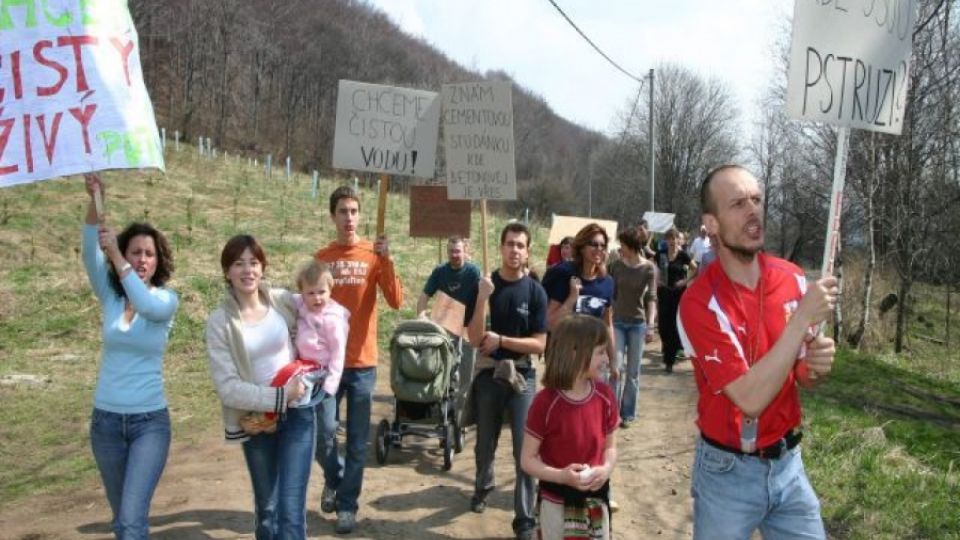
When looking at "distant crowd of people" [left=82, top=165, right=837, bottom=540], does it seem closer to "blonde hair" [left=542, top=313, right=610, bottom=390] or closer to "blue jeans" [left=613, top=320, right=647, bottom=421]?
"blonde hair" [left=542, top=313, right=610, bottom=390]

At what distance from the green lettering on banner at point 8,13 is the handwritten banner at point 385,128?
2.63 metres

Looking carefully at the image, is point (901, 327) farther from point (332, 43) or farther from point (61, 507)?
point (332, 43)

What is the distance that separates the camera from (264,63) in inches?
2926

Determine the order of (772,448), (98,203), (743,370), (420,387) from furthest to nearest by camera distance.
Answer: (420,387) < (98,203) < (772,448) < (743,370)

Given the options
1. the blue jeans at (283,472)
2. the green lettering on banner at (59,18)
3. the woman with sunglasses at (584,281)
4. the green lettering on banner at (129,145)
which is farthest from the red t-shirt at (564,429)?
the green lettering on banner at (59,18)

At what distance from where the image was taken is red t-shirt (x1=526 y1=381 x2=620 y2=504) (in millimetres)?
3766

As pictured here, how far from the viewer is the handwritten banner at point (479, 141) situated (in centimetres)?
600

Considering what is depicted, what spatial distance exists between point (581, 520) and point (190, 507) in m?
3.26

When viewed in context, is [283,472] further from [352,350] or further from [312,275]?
[352,350]

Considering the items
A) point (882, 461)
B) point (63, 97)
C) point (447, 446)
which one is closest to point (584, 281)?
point (447, 446)

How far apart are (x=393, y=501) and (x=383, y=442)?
962 mm

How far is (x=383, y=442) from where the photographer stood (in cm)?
688

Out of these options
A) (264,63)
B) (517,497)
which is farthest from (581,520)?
(264,63)

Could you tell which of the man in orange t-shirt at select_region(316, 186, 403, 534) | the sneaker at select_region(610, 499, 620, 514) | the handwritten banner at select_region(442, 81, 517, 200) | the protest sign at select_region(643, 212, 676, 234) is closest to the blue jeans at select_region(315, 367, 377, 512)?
the man in orange t-shirt at select_region(316, 186, 403, 534)
